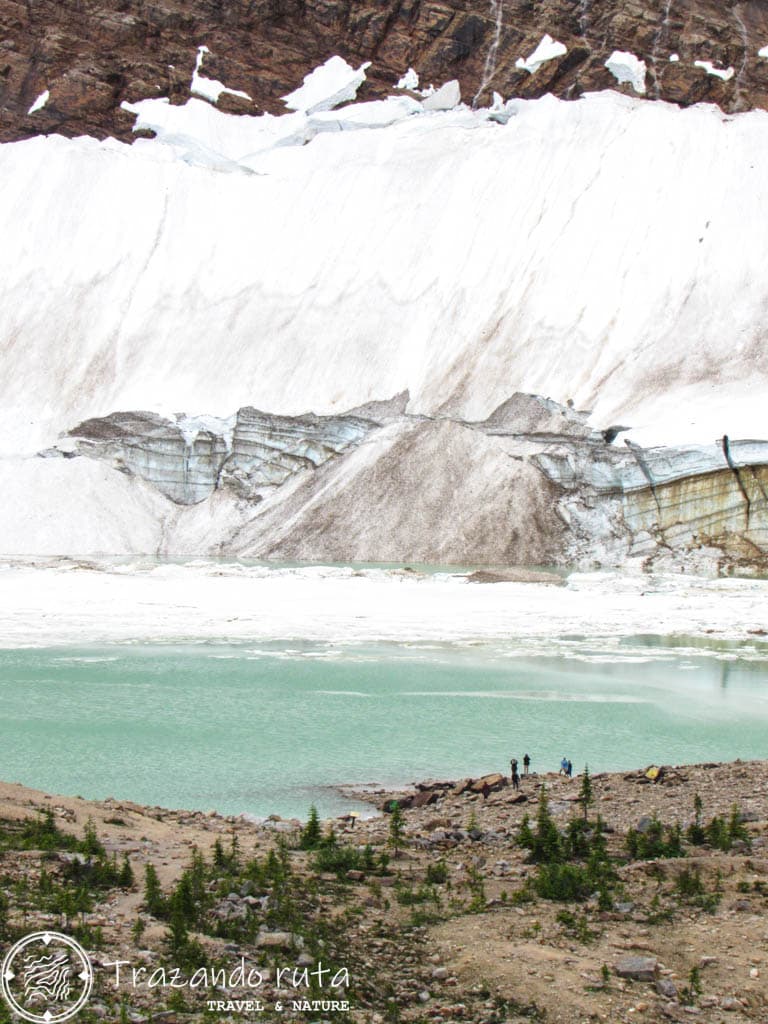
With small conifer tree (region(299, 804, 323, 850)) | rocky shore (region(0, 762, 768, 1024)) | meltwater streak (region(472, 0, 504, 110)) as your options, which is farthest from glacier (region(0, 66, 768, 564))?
small conifer tree (region(299, 804, 323, 850))

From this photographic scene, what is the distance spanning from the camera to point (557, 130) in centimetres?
4919

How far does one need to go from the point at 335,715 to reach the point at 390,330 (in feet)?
108

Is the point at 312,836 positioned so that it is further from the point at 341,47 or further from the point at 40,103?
the point at 341,47

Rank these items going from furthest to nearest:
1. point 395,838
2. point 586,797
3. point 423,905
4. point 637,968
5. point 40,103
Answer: point 40,103, point 586,797, point 395,838, point 423,905, point 637,968

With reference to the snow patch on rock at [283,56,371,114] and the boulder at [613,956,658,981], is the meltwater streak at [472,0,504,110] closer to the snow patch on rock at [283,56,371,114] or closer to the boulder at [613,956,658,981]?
the snow patch on rock at [283,56,371,114]

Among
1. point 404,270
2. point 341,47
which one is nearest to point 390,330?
point 404,270

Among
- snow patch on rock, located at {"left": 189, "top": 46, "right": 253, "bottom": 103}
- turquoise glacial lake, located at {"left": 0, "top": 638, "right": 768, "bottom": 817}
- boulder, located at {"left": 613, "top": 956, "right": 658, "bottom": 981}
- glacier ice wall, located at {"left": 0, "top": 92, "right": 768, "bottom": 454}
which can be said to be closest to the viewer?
boulder, located at {"left": 613, "top": 956, "right": 658, "bottom": 981}

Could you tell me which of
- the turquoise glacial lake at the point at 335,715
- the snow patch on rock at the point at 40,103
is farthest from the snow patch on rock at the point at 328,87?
the turquoise glacial lake at the point at 335,715

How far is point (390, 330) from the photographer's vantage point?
4412 cm

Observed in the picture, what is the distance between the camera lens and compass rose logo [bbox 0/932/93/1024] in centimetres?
454

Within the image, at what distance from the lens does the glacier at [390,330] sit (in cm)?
3484

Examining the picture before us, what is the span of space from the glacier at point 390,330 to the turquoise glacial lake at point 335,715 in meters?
16.8

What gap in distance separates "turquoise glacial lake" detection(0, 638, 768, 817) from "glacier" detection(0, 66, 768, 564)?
16.8 m

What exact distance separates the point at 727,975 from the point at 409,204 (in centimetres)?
4621
